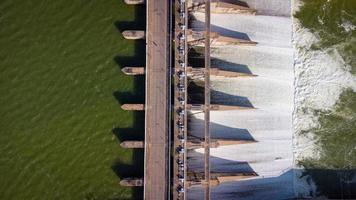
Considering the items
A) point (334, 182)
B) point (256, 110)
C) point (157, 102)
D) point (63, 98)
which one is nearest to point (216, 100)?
point (256, 110)

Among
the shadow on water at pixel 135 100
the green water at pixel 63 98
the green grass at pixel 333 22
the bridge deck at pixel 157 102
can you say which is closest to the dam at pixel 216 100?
the bridge deck at pixel 157 102

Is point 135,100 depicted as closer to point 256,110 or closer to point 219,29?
point 219,29

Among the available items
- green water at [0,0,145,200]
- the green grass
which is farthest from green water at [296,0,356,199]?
green water at [0,0,145,200]

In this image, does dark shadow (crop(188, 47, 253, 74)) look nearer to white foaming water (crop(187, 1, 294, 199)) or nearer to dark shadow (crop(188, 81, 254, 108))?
white foaming water (crop(187, 1, 294, 199))

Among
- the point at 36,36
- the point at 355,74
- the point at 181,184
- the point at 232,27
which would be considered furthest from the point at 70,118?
the point at 355,74

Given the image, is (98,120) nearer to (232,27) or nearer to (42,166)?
(42,166)

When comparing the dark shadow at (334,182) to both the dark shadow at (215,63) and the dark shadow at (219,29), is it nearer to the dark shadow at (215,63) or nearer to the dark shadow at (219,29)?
the dark shadow at (215,63)

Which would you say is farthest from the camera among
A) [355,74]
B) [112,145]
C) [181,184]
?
[355,74]
